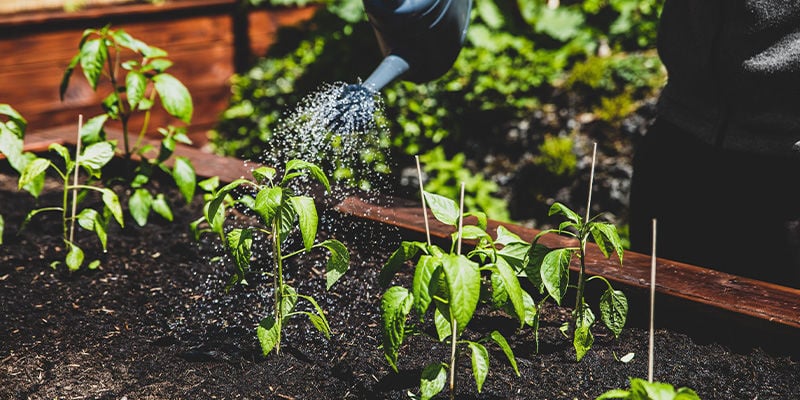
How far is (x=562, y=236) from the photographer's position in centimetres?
220

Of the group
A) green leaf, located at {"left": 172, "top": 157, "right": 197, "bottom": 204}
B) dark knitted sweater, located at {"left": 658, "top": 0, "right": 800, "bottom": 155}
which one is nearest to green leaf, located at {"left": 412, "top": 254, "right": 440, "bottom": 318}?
dark knitted sweater, located at {"left": 658, "top": 0, "right": 800, "bottom": 155}

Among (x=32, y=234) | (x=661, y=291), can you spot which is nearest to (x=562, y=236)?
(x=661, y=291)

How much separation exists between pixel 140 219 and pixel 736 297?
5.47 feet

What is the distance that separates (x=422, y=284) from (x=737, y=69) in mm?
928

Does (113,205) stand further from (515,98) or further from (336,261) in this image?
(515,98)

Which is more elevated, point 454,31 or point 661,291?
point 454,31

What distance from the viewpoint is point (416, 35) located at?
1.80 m

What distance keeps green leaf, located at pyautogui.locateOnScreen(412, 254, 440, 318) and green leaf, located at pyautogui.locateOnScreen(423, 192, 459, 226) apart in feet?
0.69

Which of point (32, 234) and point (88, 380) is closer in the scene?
point (88, 380)

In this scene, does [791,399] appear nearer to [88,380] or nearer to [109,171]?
[88,380]

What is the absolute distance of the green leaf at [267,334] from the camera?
164 centimetres

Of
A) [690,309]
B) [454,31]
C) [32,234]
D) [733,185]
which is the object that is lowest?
[32,234]

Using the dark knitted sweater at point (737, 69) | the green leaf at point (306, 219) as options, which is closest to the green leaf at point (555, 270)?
the green leaf at point (306, 219)

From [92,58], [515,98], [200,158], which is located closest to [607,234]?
[92,58]
